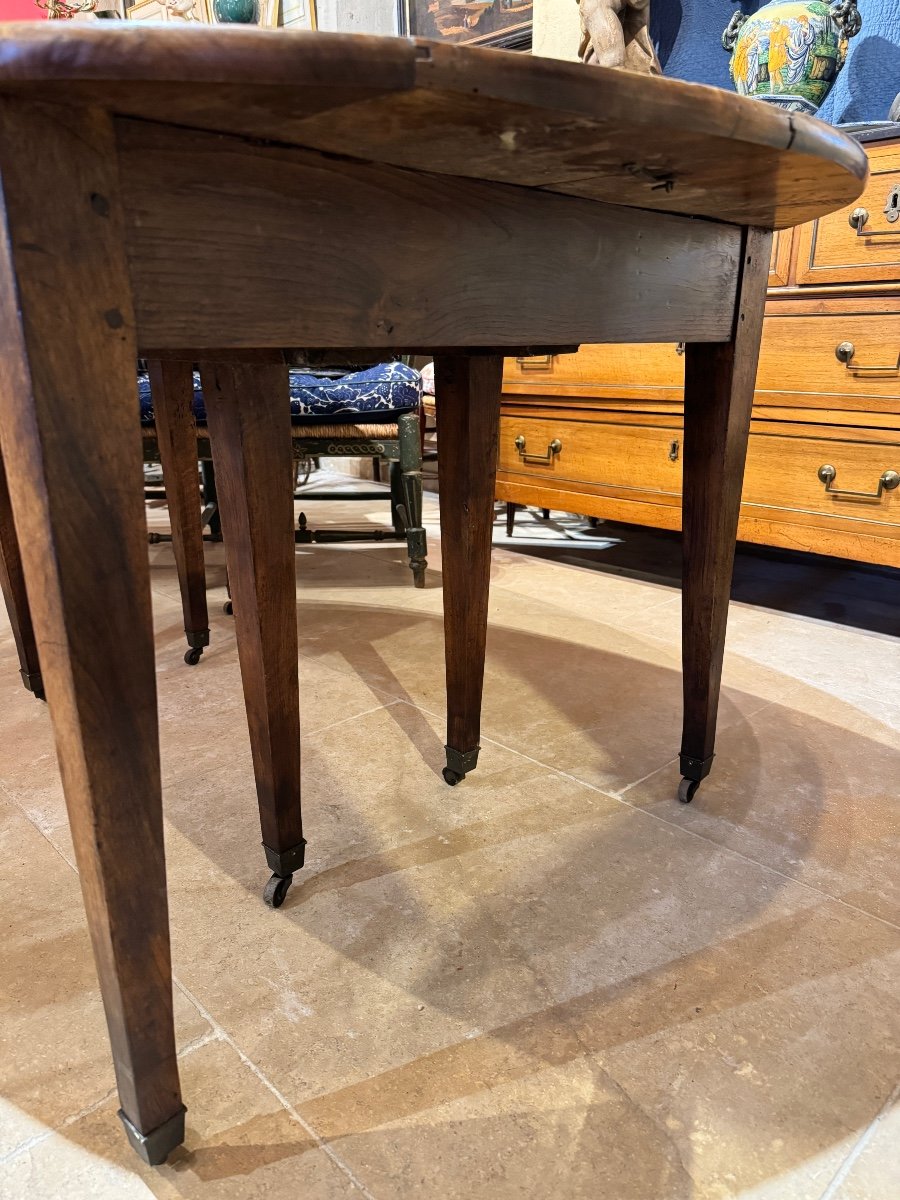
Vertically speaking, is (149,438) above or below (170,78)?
below

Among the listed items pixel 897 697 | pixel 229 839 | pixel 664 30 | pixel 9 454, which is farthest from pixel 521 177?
pixel 664 30

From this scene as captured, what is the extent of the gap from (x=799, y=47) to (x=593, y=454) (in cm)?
97

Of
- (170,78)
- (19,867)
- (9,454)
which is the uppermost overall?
(170,78)

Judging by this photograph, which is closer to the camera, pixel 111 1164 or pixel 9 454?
pixel 9 454

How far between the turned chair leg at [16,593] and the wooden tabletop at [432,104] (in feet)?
3.65

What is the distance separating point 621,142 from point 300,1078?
0.79 metres

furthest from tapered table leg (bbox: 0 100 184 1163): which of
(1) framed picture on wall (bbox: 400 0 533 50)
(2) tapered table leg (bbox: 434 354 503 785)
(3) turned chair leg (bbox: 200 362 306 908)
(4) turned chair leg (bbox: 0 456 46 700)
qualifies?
(1) framed picture on wall (bbox: 400 0 533 50)

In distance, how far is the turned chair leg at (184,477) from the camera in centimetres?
147

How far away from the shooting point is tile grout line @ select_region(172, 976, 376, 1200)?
608 millimetres

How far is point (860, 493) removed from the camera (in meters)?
1.66

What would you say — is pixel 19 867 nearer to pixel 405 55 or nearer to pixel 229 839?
pixel 229 839

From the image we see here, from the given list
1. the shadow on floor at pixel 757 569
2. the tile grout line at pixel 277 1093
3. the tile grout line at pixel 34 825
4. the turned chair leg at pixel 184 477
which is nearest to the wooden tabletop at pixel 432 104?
the tile grout line at pixel 277 1093

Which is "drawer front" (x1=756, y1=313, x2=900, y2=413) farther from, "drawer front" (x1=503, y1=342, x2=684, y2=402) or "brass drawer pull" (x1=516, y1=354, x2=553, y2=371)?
"brass drawer pull" (x1=516, y1=354, x2=553, y2=371)

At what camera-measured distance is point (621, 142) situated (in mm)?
539
